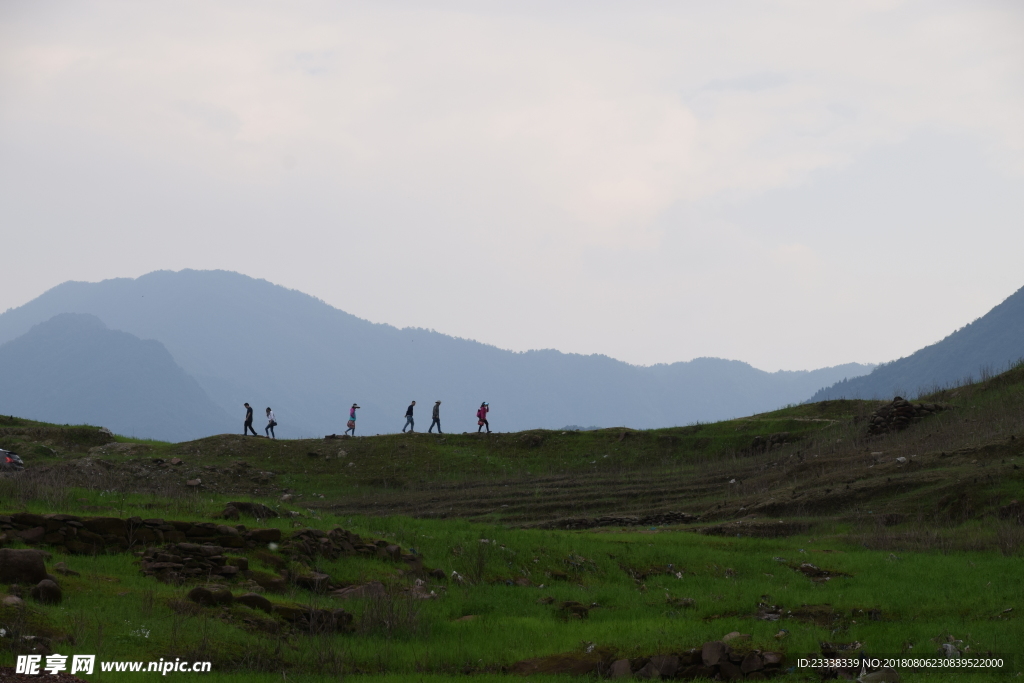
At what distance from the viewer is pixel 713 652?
1295 centimetres

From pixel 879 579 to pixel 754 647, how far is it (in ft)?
18.1

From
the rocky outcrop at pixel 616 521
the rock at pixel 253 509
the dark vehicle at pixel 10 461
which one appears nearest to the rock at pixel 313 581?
the rock at pixel 253 509

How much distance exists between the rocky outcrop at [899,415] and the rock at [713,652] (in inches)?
1195

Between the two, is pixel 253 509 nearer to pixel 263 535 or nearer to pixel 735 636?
pixel 263 535

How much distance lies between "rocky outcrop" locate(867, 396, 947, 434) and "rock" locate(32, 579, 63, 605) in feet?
120

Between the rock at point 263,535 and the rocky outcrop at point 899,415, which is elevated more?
the rocky outcrop at point 899,415

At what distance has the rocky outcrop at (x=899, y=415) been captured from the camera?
4000 cm

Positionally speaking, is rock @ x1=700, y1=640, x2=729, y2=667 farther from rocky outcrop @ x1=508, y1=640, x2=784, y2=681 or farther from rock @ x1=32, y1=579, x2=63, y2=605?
rock @ x1=32, y1=579, x2=63, y2=605

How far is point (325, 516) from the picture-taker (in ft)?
70.8

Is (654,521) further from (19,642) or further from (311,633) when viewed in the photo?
(19,642)

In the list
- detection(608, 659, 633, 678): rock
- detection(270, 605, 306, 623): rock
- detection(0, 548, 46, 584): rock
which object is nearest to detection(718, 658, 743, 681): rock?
detection(608, 659, 633, 678): rock

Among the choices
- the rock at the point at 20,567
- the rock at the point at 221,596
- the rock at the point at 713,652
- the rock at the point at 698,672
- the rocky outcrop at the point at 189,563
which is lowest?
the rock at the point at 698,672

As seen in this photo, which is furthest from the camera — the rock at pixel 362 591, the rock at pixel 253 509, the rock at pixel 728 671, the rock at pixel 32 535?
the rock at pixel 253 509

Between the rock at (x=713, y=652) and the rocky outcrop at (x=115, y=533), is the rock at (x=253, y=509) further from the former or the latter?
the rock at (x=713, y=652)
